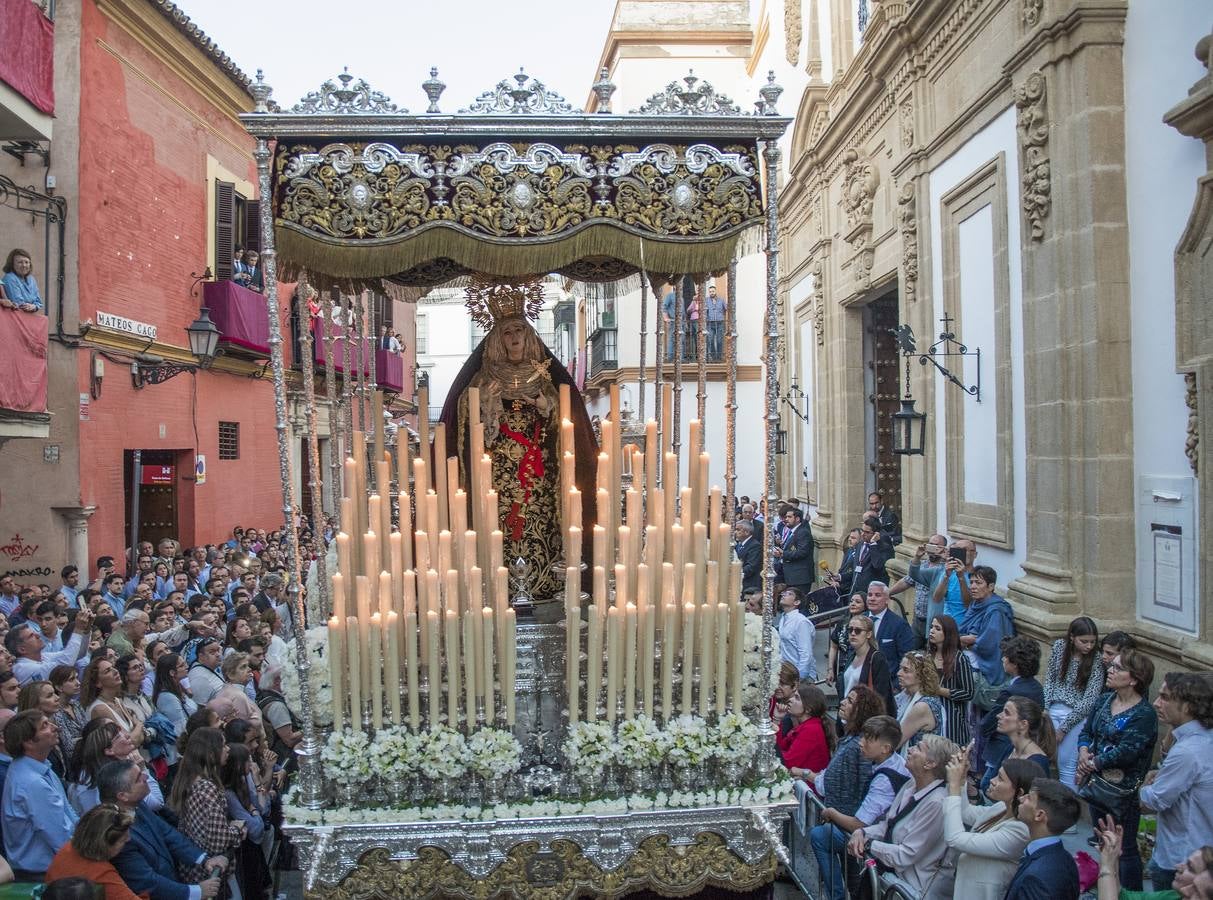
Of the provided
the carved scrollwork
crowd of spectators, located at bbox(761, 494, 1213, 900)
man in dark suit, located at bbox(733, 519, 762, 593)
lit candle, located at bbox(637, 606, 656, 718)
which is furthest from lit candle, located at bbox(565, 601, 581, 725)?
the carved scrollwork

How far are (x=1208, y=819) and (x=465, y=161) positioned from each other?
13.0ft

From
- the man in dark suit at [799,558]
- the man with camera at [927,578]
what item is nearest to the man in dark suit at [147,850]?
the man with camera at [927,578]

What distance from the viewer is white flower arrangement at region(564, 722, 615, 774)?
4.52 metres

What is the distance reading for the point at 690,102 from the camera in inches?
192

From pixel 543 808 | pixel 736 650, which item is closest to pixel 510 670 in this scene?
pixel 543 808

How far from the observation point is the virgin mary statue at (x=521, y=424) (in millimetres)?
5945

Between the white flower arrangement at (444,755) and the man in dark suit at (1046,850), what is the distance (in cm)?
212

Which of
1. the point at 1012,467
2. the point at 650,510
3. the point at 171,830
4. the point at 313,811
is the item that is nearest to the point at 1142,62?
the point at 1012,467

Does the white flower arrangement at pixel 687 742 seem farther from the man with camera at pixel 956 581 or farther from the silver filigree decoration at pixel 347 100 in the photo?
the man with camera at pixel 956 581

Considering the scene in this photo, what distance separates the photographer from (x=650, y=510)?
4906 mm

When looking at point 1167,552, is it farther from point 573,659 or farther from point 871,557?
point 871,557

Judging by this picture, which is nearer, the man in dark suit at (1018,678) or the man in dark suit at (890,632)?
the man in dark suit at (1018,678)

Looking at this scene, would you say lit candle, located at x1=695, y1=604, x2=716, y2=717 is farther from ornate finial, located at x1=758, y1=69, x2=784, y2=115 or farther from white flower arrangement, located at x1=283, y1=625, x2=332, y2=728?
ornate finial, located at x1=758, y1=69, x2=784, y2=115

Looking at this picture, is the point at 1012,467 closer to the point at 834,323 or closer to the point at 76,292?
the point at 834,323
